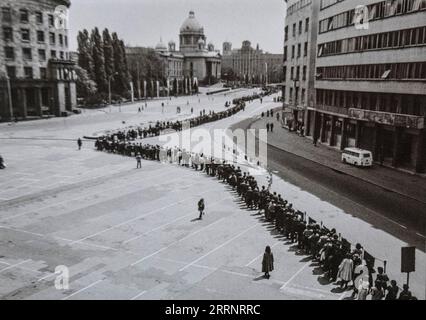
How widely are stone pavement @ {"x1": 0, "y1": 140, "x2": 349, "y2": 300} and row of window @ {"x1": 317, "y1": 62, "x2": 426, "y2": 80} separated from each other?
17471 mm

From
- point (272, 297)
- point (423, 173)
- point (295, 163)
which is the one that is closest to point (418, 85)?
point (423, 173)

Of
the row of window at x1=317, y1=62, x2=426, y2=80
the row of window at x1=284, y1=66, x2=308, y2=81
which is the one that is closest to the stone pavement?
the row of window at x1=317, y1=62, x2=426, y2=80

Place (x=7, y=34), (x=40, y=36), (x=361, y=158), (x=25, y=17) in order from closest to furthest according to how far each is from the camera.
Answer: (x=361, y=158) → (x=7, y=34) → (x=25, y=17) → (x=40, y=36)

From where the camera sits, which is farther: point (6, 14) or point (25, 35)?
point (25, 35)

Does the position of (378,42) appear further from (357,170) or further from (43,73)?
(43,73)

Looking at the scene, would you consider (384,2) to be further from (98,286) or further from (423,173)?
(98,286)

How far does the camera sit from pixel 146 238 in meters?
20.5

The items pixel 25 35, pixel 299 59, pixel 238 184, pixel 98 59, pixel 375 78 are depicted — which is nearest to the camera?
pixel 238 184

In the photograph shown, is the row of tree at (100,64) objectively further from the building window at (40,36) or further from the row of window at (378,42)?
the row of window at (378,42)

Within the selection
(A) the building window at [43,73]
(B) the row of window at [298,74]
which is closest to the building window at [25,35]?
(A) the building window at [43,73]

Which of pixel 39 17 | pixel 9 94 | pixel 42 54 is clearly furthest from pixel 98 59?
pixel 9 94

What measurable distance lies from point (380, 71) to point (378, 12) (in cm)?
520

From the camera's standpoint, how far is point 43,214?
24188 millimetres

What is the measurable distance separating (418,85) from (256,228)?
19.6 metres
